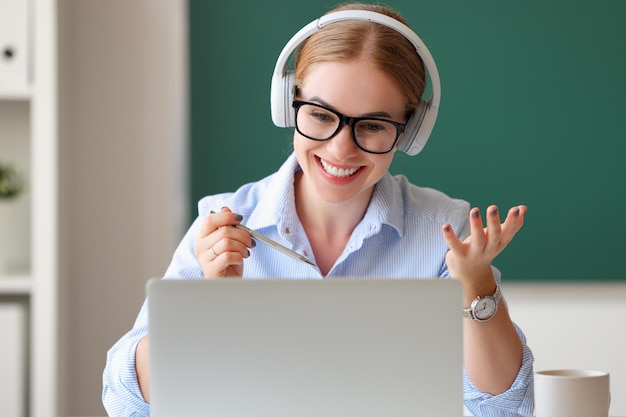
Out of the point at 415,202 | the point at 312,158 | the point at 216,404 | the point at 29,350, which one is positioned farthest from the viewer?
the point at 29,350

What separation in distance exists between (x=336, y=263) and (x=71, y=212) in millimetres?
1485

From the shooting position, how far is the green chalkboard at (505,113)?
279cm

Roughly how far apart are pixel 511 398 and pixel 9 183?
6.04ft

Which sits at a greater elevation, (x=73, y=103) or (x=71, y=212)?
(x=73, y=103)

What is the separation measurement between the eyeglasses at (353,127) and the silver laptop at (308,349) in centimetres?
56

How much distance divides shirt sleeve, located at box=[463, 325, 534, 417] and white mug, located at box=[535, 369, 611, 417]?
13cm

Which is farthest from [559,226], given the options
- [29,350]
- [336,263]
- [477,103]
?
[29,350]

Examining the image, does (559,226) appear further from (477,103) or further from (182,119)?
(182,119)

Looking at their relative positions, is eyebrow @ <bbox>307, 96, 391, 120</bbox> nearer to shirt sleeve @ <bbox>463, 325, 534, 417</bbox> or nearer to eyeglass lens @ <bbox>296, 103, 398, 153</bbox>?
eyeglass lens @ <bbox>296, 103, 398, 153</bbox>

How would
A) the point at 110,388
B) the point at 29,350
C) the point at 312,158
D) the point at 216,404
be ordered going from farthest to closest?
the point at 29,350 < the point at 312,158 < the point at 110,388 < the point at 216,404

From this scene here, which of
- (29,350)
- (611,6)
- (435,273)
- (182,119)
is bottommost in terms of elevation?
(29,350)

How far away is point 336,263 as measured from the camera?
5.18ft

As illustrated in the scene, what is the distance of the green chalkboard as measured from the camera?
2.79m

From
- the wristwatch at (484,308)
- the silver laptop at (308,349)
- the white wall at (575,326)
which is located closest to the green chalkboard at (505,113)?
the white wall at (575,326)
